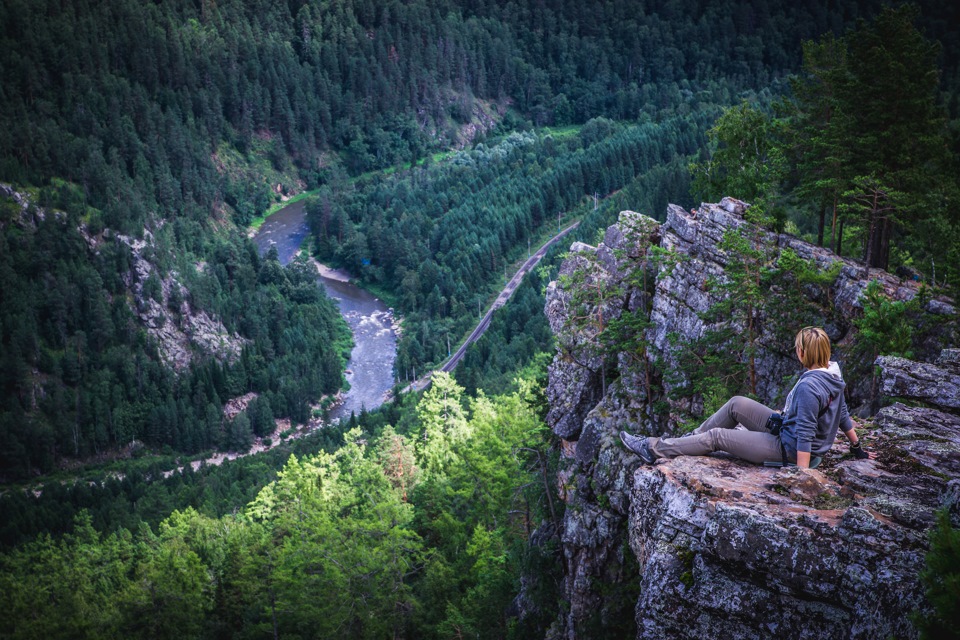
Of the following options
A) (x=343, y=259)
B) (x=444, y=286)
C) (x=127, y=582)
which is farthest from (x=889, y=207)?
(x=343, y=259)

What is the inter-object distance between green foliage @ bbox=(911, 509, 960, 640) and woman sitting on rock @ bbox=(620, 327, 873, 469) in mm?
3968

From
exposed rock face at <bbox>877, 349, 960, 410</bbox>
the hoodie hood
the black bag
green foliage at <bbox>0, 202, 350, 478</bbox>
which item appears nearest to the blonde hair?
the hoodie hood

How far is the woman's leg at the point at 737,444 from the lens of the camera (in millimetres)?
15594

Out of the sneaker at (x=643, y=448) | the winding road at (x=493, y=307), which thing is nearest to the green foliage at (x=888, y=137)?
Answer: the sneaker at (x=643, y=448)

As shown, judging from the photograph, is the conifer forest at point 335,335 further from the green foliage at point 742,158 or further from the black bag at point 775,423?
the black bag at point 775,423

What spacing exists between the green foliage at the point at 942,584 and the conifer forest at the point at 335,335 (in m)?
0.09

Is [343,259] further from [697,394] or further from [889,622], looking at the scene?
[889,622]

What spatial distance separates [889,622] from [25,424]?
143 m

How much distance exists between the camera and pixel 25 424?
5059 inches

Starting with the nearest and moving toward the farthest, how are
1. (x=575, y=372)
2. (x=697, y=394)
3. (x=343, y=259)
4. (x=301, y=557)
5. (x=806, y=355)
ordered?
1. (x=806, y=355)
2. (x=697, y=394)
3. (x=575, y=372)
4. (x=301, y=557)
5. (x=343, y=259)

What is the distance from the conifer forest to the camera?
1438 inches

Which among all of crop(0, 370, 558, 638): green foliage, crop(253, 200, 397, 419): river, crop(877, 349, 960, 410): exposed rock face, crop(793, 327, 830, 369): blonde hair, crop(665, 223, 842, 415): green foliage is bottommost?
crop(253, 200, 397, 419): river

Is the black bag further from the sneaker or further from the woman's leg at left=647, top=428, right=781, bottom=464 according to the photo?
the sneaker

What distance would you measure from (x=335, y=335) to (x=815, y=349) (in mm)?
145111
